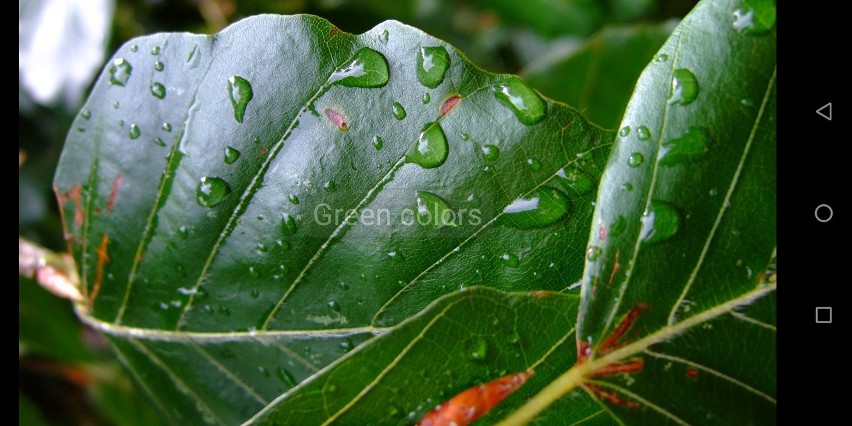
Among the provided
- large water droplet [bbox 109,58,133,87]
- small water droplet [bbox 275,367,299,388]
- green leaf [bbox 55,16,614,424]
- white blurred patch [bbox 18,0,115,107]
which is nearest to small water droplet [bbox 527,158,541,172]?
green leaf [bbox 55,16,614,424]

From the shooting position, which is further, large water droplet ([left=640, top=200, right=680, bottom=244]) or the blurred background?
the blurred background

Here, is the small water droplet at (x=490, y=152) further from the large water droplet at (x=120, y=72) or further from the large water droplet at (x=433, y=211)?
the large water droplet at (x=120, y=72)

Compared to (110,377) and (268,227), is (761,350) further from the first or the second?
(110,377)

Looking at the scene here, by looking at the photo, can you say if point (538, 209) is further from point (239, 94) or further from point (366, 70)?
point (239, 94)

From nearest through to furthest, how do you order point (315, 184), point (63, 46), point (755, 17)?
1. point (755, 17)
2. point (315, 184)
3. point (63, 46)

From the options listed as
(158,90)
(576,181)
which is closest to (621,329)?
(576,181)

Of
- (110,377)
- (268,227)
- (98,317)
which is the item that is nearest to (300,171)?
(268,227)
